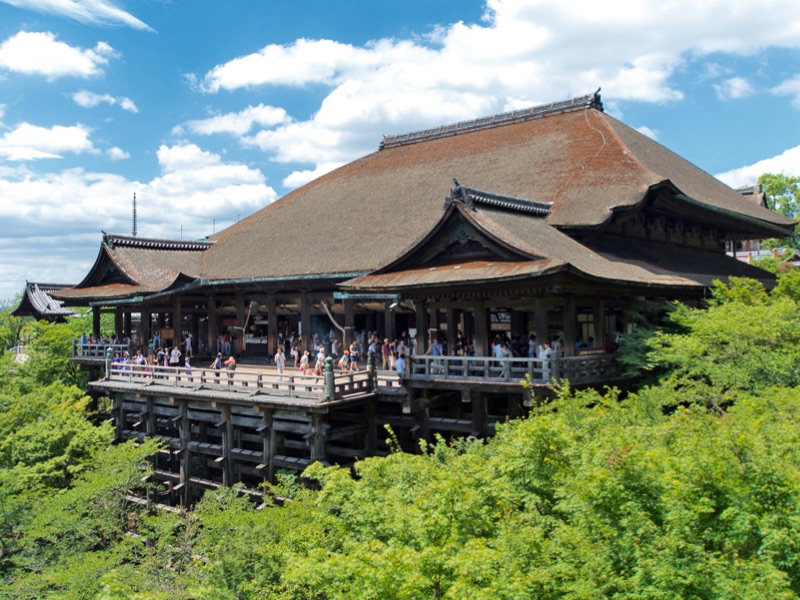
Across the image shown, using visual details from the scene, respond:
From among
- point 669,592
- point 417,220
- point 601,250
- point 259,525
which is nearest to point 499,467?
point 669,592

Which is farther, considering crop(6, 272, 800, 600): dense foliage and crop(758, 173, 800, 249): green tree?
crop(758, 173, 800, 249): green tree

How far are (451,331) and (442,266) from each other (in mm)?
2542

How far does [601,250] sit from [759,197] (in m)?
19.1

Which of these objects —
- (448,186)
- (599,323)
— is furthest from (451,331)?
(448,186)

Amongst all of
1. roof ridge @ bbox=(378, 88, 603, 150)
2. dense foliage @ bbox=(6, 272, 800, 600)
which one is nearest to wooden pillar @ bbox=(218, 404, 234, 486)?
dense foliage @ bbox=(6, 272, 800, 600)

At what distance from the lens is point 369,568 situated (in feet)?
31.7

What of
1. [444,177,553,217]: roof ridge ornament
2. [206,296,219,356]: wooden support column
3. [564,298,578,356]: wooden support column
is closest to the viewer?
[564,298,578,356]: wooden support column

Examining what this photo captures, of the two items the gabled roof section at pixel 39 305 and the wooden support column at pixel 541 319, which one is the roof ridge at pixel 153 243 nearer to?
the gabled roof section at pixel 39 305

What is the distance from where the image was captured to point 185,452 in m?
24.6

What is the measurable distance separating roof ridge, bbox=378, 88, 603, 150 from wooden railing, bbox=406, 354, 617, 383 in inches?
675

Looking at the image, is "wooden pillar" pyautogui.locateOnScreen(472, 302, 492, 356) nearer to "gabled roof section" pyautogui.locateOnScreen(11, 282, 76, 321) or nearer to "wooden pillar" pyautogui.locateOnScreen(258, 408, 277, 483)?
"wooden pillar" pyautogui.locateOnScreen(258, 408, 277, 483)

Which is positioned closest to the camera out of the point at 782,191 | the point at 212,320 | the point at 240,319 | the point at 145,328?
the point at 240,319

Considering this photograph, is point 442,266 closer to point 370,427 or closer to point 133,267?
point 370,427

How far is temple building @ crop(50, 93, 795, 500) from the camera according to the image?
19094 millimetres
